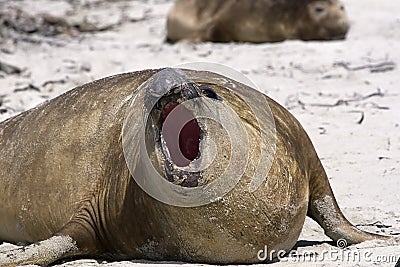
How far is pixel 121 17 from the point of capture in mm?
10578

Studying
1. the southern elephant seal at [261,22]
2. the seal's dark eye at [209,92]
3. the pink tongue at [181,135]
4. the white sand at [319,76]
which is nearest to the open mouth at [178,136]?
the pink tongue at [181,135]

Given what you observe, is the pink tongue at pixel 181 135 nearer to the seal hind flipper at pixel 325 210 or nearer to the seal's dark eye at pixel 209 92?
the seal's dark eye at pixel 209 92

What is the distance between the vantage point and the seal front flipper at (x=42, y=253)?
3.29m

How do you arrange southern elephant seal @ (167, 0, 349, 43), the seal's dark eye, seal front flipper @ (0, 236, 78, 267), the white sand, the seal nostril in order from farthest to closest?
the seal nostril, southern elephant seal @ (167, 0, 349, 43), the white sand, seal front flipper @ (0, 236, 78, 267), the seal's dark eye

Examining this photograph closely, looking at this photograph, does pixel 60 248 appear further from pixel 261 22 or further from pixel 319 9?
pixel 319 9

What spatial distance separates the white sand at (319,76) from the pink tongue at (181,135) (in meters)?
0.44

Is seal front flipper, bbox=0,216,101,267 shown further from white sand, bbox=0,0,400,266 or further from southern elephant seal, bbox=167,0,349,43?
southern elephant seal, bbox=167,0,349,43

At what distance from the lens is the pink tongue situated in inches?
119

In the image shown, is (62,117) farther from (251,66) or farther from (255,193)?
(251,66)

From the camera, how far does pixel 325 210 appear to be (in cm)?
363

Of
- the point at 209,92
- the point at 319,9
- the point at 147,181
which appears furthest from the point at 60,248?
the point at 319,9

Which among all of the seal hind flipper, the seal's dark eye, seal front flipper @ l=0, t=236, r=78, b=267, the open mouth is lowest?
seal front flipper @ l=0, t=236, r=78, b=267

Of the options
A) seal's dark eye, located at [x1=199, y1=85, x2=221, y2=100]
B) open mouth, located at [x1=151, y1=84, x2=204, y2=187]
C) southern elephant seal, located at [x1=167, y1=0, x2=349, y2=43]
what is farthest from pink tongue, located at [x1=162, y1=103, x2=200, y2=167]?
southern elephant seal, located at [x1=167, y1=0, x2=349, y2=43]

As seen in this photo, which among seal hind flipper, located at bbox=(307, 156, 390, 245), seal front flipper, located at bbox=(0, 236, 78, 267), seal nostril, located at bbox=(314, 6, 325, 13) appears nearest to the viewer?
seal front flipper, located at bbox=(0, 236, 78, 267)
